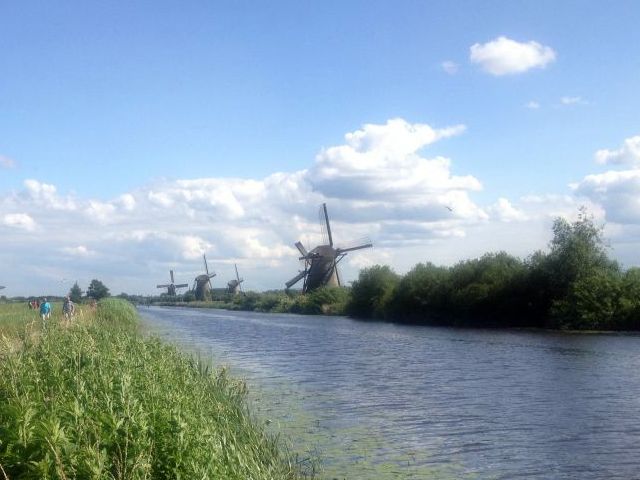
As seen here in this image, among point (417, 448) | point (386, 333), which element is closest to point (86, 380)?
point (417, 448)

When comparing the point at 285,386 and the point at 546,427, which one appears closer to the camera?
the point at 546,427

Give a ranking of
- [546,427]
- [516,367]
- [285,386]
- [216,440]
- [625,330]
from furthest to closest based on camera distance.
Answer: [625,330], [516,367], [285,386], [546,427], [216,440]

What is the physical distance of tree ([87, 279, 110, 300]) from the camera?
12318cm

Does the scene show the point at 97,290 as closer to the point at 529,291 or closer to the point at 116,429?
the point at 529,291

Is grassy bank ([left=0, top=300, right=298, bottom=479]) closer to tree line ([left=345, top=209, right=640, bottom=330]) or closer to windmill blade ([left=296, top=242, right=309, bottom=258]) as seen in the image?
tree line ([left=345, top=209, right=640, bottom=330])

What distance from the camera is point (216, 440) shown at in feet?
25.5

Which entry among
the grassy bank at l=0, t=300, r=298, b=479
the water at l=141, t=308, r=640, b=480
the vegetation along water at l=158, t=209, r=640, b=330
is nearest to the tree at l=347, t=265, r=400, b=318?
the vegetation along water at l=158, t=209, r=640, b=330

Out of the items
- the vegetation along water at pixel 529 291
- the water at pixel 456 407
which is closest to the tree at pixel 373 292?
the vegetation along water at pixel 529 291

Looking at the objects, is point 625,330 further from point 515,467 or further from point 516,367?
point 515,467

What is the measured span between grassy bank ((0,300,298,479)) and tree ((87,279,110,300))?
116 m

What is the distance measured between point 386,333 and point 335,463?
33.3 m

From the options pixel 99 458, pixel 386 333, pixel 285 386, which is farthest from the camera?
pixel 386 333

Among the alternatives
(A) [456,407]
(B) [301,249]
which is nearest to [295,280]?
(B) [301,249]

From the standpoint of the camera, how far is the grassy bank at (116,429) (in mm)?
6656
